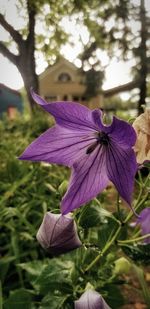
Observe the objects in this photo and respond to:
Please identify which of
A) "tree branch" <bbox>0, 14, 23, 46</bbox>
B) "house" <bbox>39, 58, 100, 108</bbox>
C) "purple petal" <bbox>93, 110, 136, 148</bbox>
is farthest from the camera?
"house" <bbox>39, 58, 100, 108</bbox>

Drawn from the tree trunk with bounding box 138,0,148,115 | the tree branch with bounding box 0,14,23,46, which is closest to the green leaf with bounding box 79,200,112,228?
the tree trunk with bounding box 138,0,148,115

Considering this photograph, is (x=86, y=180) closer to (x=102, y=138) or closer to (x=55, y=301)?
(x=102, y=138)

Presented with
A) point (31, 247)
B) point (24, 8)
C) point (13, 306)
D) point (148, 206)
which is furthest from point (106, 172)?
point (24, 8)

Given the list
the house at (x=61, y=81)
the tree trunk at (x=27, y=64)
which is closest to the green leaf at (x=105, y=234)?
the tree trunk at (x=27, y=64)

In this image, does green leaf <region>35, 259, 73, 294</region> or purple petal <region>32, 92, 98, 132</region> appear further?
green leaf <region>35, 259, 73, 294</region>

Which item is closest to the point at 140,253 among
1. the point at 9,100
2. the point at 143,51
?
the point at 143,51

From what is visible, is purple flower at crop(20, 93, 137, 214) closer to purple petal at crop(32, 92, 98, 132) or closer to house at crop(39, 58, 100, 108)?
purple petal at crop(32, 92, 98, 132)

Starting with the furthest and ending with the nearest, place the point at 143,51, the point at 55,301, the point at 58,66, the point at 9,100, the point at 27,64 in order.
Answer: the point at 9,100
the point at 58,66
the point at 27,64
the point at 143,51
the point at 55,301
